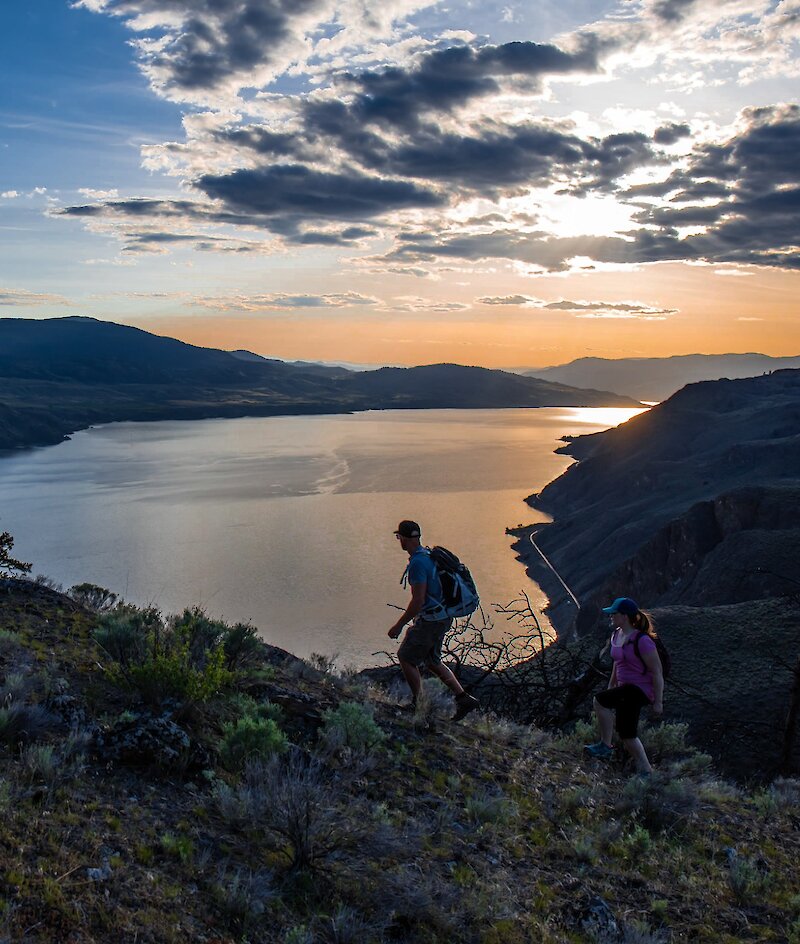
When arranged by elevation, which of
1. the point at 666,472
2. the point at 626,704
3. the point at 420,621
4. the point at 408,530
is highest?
the point at 408,530

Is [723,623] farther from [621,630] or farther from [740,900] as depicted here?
[740,900]

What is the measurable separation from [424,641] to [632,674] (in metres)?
1.99

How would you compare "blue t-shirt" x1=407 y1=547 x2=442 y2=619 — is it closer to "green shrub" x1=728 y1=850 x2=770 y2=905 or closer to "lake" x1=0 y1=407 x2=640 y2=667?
"lake" x1=0 y1=407 x2=640 y2=667

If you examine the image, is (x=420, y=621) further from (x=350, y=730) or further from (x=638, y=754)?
(x=638, y=754)

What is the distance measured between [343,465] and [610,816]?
3856 inches

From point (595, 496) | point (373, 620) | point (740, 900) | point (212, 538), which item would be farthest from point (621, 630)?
point (595, 496)

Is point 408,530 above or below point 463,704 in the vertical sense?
above

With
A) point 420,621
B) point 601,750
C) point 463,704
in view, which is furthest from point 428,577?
point 601,750

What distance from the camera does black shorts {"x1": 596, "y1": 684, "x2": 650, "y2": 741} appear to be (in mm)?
7055

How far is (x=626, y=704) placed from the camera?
7098 mm

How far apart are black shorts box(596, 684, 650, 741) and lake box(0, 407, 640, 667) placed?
3615 mm

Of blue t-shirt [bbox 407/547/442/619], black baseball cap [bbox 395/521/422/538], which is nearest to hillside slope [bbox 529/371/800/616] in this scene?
blue t-shirt [bbox 407/547/442/619]

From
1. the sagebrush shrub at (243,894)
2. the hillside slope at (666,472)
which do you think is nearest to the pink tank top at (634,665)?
the sagebrush shrub at (243,894)

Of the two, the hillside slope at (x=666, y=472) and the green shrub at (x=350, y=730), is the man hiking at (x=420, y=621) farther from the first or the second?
the hillside slope at (x=666, y=472)
